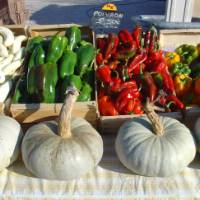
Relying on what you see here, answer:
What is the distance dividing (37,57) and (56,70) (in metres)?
0.22

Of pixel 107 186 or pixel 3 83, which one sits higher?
pixel 3 83

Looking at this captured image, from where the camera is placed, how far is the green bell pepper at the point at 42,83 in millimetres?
2160

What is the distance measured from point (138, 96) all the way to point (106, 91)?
0.71 feet

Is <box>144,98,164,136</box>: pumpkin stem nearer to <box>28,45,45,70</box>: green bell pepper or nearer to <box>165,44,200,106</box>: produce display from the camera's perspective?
<box>165,44,200,106</box>: produce display

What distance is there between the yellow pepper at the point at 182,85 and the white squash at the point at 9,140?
3.58 feet

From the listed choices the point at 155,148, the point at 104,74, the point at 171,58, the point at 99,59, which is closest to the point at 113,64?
the point at 99,59

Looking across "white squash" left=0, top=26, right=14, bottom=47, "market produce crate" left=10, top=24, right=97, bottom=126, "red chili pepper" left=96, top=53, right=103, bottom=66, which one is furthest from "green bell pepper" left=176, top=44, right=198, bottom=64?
"white squash" left=0, top=26, right=14, bottom=47

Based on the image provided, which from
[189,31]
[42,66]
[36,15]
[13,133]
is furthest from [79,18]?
[13,133]

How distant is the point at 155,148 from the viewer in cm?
176

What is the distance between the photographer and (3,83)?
91.4 inches

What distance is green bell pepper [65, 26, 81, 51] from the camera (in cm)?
264

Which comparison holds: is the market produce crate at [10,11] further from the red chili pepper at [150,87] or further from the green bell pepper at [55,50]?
the red chili pepper at [150,87]

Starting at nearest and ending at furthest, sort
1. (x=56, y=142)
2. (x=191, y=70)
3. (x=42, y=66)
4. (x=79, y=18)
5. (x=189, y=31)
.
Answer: (x=56, y=142) → (x=42, y=66) → (x=191, y=70) → (x=189, y=31) → (x=79, y=18)

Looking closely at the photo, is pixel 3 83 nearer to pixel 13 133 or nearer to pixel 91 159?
pixel 13 133
